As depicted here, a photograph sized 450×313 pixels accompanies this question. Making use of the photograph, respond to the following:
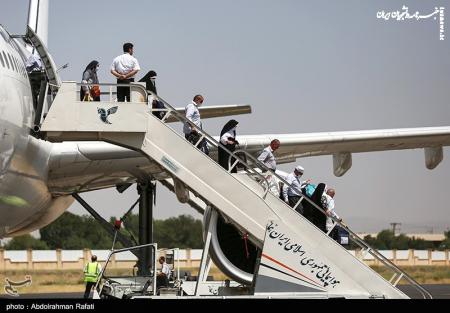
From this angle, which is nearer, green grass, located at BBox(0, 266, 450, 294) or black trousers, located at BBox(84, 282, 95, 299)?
black trousers, located at BBox(84, 282, 95, 299)

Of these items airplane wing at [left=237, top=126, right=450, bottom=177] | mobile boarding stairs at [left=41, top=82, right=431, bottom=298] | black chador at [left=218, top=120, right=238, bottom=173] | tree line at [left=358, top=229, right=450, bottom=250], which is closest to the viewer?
mobile boarding stairs at [left=41, top=82, right=431, bottom=298]

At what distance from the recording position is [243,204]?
43.4ft

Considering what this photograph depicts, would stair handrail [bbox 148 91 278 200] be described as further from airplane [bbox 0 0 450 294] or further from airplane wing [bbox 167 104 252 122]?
airplane wing [bbox 167 104 252 122]

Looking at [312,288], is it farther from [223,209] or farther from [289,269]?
[223,209]

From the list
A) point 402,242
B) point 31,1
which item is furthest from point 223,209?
point 402,242

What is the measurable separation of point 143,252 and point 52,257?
16.1 m

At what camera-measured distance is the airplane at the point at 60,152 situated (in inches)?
550

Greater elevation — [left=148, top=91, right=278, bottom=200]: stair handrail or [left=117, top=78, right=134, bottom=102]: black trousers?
[left=117, top=78, right=134, bottom=102]: black trousers

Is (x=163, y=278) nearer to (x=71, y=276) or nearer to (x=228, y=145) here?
(x=228, y=145)

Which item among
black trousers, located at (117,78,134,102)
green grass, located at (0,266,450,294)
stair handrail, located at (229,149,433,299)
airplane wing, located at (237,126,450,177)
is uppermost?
black trousers, located at (117,78,134,102)

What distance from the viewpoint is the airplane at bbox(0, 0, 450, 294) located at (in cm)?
1398

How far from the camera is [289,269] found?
42.5ft

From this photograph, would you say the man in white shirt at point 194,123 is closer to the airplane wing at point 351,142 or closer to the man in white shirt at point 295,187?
the man in white shirt at point 295,187

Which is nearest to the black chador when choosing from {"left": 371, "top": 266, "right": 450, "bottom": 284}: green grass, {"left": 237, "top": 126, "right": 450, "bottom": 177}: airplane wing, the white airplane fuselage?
the white airplane fuselage
